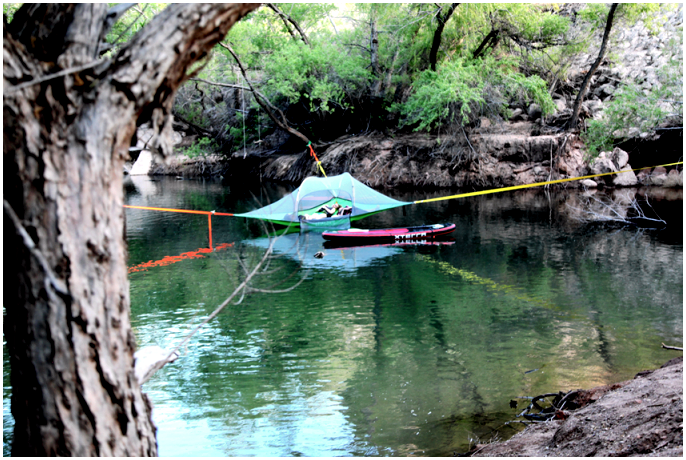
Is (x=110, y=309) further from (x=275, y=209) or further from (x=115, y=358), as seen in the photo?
(x=275, y=209)

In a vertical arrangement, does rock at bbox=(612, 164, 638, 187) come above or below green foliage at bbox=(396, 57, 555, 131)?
below

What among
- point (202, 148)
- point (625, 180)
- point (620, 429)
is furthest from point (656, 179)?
point (202, 148)

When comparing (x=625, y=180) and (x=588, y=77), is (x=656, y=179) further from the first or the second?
(x=588, y=77)

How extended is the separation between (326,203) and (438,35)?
10723 mm

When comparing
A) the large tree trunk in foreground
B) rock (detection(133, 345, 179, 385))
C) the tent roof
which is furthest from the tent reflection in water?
the large tree trunk in foreground

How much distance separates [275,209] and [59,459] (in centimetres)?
→ 1202

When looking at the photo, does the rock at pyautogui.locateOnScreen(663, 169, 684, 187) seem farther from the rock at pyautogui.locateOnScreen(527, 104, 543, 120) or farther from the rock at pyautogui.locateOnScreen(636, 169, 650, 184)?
Result: the rock at pyautogui.locateOnScreen(527, 104, 543, 120)

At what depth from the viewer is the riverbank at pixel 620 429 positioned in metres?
2.89

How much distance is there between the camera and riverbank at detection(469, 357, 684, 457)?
2887 millimetres

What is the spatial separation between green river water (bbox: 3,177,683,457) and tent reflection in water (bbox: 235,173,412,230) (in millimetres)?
1045

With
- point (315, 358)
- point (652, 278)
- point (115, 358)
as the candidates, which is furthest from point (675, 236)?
point (115, 358)

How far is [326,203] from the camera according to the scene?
581 inches

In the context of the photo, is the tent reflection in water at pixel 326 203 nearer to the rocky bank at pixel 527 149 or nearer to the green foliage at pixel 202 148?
the rocky bank at pixel 527 149

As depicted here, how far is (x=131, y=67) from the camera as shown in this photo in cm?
195
